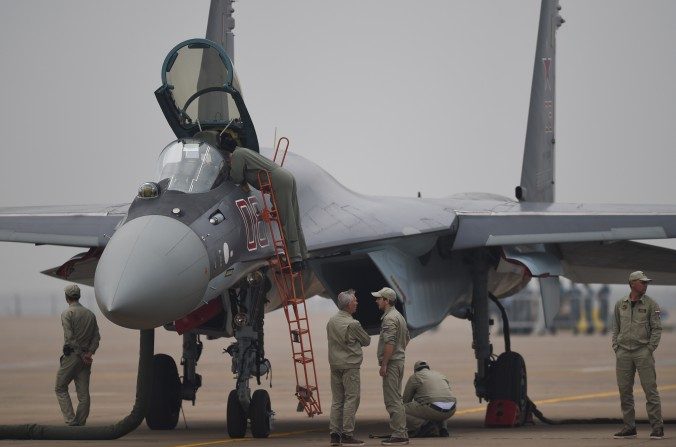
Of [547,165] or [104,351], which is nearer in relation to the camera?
[547,165]

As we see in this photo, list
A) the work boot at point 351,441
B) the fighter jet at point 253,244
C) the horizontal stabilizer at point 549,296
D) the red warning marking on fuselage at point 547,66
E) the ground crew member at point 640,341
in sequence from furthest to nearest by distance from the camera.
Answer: the red warning marking on fuselage at point 547,66 < the horizontal stabilizer at point 549,296 < the ground crew member at point 640,341 < the work boot at point 351,441 < the fighter jet at point 253,244

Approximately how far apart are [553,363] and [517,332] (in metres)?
20.8

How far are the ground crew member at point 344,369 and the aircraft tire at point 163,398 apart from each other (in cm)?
367

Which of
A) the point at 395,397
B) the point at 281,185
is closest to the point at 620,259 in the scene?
the point at 395,397

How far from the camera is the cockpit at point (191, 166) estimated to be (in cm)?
1308

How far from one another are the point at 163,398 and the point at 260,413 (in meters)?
2.86

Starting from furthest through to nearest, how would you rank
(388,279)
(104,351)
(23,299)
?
(23,299), (104,351), (388,279)

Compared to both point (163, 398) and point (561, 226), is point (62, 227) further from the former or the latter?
point (561, 226)

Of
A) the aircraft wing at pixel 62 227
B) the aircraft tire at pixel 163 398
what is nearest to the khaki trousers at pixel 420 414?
the aircraft tire at pixel 163 398

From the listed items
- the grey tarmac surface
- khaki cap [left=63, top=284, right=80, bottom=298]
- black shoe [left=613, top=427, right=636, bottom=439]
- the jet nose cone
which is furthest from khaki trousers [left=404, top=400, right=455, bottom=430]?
khaki cap [left=63, top=284, right=80, bottom=298]

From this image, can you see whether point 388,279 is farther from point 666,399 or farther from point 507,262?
point 666,399

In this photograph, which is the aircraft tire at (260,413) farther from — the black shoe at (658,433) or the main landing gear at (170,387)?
the black shoe at (658,433)

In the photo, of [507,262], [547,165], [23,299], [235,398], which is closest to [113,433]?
[235,398]

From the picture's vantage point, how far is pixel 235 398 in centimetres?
1395
